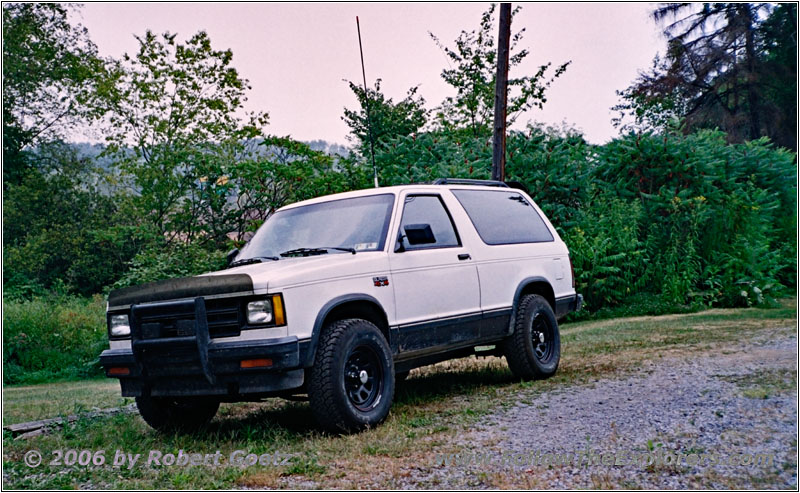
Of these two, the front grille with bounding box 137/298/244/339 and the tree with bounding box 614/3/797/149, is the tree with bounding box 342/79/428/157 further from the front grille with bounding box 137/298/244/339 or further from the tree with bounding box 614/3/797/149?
the front grille with bounding box 137/298/244/339

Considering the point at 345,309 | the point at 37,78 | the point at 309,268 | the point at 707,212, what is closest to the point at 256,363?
the point at 309,268

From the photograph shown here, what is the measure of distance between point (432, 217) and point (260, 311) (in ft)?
7.65

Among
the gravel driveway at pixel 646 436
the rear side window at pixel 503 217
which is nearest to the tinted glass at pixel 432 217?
the rear side window at pixel 503 217

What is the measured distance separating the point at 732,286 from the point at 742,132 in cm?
1978

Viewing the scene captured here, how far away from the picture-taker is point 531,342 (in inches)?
326

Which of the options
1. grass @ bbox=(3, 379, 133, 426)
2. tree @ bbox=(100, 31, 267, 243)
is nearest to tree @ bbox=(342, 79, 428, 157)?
tree @ bbox=(100, 31, 267, 243)

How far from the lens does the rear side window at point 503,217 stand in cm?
811

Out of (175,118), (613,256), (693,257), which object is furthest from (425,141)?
(175,118)

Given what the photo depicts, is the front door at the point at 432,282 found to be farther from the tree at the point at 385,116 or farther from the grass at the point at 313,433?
the tree at the point at 385,116

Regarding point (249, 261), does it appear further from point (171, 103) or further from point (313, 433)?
point (171, 103)

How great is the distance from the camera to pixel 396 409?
23.4 ft

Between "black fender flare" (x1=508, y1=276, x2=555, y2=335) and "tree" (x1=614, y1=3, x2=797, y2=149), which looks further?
"tree" (x1=614, y1=3, x2=797, y2=149)

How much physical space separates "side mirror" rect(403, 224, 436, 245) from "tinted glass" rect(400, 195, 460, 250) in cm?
4

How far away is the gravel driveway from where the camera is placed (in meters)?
4.72
